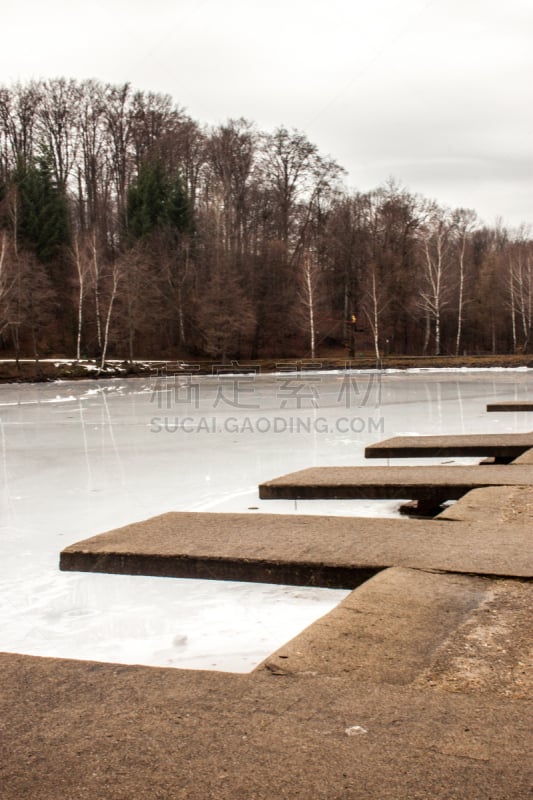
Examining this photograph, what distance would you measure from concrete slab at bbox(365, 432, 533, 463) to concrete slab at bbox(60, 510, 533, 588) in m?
3.68

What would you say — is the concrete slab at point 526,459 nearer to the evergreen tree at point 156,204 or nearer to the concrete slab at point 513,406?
the concrete slab at point 513,406

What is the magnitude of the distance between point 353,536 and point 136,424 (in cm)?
1108

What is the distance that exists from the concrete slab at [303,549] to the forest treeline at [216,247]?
142 feet

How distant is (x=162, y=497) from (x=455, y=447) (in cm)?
307

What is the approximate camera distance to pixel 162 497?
295 inches

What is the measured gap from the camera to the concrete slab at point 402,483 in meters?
6.35

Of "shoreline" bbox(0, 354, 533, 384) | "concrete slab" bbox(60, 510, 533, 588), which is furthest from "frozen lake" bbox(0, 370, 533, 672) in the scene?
"shoreline" bbox(0, 354, 533, 384)

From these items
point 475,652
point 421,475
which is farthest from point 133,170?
point 475,652

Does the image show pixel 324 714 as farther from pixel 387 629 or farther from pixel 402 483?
pixel 402 483

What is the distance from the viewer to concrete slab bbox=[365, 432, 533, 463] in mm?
8531

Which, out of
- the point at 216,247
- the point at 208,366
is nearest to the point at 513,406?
the point at 208,366

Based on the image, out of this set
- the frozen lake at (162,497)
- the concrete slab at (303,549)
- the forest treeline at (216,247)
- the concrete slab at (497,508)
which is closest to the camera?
the frozen lake at (162,497)

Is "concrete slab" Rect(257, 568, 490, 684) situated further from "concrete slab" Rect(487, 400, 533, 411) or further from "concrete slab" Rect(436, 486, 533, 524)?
"concrete slab" Rect(487, 400, 533, 411)

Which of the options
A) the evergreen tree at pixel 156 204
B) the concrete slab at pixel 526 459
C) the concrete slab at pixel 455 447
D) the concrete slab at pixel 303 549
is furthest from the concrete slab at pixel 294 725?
the evergreen tree at pixel 156 204
